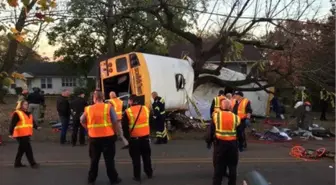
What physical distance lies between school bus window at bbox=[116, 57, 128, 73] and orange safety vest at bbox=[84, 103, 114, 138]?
7736 mm

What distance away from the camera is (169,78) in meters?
17.4

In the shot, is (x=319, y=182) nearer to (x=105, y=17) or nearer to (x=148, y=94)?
(x=148, y=94)

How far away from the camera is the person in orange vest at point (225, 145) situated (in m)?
8.30

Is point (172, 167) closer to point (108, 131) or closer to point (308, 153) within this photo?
point (108, 131)

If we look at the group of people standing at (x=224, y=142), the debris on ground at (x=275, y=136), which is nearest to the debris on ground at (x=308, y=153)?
the debris on ground at (x=275, y=136)

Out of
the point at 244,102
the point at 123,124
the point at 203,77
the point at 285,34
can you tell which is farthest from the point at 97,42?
the point at 123,124

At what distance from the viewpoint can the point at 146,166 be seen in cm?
955

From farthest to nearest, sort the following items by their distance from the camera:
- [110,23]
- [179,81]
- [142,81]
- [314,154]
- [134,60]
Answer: [110,23]
[179,81]
[134,60]
[142,81]
[314,154]

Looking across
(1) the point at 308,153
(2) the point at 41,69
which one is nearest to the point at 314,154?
(1) the point at 308,153

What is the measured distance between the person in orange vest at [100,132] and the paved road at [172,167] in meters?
0.51

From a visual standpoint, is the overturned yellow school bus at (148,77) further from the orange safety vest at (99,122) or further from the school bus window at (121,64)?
the orange safety vest at (99,122)

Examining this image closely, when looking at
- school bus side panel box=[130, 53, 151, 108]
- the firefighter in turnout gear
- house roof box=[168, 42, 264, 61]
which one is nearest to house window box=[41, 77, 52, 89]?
house roof box=[168, 42, 264, 61]

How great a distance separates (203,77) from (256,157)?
9.57 metres

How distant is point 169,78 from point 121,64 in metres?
1.87
